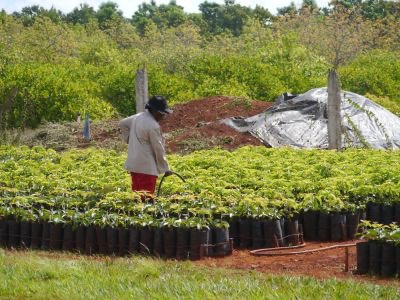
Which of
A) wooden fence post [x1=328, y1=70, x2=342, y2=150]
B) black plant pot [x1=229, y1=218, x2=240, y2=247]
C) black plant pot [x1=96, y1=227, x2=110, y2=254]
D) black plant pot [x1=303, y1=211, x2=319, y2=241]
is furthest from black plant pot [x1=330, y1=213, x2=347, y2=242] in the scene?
wooden fence post [x1=328, y1=70, x2=342, y2=150]

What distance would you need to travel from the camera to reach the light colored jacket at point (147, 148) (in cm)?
1130

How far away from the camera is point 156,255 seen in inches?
393

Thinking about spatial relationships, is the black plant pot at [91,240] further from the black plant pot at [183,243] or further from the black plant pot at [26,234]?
the black plant pot at [183,243]

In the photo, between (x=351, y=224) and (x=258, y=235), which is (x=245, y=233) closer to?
(x=258, y=235)

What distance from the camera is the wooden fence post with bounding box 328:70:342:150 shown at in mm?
18688

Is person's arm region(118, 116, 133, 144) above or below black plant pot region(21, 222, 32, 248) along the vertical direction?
above

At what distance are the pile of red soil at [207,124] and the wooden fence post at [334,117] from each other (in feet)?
9.28

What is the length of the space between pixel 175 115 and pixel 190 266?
15.4 meters

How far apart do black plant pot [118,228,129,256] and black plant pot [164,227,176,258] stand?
517mm

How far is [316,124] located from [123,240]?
12.0m

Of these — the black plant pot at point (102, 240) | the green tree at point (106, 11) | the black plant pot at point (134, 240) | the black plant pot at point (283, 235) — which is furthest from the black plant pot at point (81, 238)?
the green tree at point (106, 11)

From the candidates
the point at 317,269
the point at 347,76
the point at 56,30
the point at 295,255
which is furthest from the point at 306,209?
the point at 56,30

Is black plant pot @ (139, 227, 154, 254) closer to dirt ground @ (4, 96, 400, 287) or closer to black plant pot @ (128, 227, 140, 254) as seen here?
black plant pot @ (128, 227, 140, 254)

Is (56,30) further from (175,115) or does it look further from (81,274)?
(81,274)
